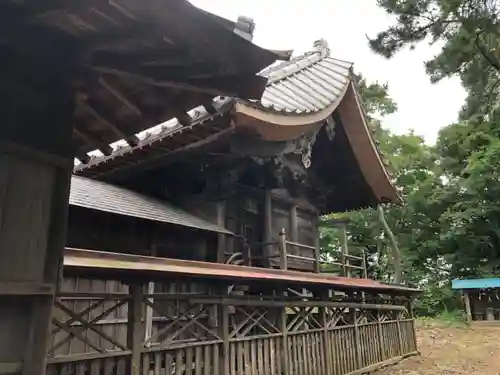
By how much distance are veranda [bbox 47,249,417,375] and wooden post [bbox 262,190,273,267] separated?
109cm

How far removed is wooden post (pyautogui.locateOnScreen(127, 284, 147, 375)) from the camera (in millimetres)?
4891

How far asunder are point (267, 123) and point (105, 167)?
341cm

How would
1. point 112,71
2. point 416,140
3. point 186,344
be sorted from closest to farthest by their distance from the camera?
point 112,71
point 186,344
point 416,140

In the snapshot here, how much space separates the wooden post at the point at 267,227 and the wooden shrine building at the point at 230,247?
0.10 ft

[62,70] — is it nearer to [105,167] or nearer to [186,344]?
[186,344]

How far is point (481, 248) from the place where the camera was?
25094mm

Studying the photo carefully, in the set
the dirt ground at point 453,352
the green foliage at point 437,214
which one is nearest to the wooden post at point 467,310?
the dirt ground at point 453,352

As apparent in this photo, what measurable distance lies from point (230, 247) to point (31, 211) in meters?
Result: 6.73

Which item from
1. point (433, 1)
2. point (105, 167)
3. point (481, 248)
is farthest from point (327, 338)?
point (481, 248)

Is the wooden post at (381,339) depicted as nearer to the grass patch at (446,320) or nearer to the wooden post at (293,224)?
the wooden post at (293,224)

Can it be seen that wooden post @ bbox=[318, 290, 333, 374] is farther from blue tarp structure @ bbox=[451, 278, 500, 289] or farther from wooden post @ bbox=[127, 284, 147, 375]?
blue tarp structure @ bbox=[451, 278, 500, 289]

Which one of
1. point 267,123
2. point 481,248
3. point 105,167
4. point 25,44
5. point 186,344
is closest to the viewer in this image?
point 25,44

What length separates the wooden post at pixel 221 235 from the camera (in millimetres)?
8766

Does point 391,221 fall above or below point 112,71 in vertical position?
above
